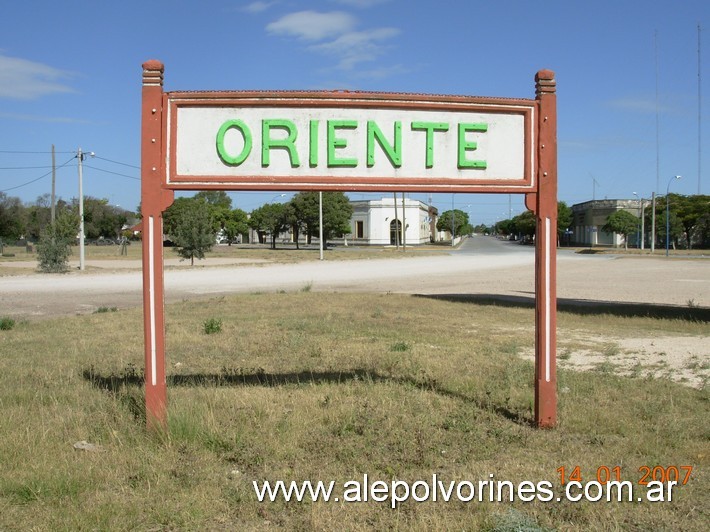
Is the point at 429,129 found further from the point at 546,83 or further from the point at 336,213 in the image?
the point at 336,213

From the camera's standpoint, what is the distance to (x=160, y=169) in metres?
5.66

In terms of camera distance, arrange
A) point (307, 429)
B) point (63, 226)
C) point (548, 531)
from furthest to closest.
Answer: point (63, 226), point (307, 429), point (548, 531)

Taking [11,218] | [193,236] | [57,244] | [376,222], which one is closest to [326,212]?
[376,222]

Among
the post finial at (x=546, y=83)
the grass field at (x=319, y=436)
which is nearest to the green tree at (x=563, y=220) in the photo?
the grass field at (x=319, y=436)

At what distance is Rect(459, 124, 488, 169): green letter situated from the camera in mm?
5973

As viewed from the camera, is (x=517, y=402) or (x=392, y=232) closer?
(x=517, y=402)

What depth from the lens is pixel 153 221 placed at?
18.5ft

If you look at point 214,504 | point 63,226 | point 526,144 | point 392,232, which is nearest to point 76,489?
point 214,504

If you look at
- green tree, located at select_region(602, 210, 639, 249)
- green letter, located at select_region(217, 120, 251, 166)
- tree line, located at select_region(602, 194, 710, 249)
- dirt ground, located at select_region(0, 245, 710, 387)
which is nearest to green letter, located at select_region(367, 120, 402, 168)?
green letter, located at select_region(217, 120, 251, 166)

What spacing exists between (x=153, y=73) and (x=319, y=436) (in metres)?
3.28

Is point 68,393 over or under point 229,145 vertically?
under

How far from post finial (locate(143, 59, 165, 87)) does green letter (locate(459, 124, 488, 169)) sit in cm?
260

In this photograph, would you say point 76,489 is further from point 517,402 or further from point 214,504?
point 517,402

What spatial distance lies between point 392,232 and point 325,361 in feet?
297
